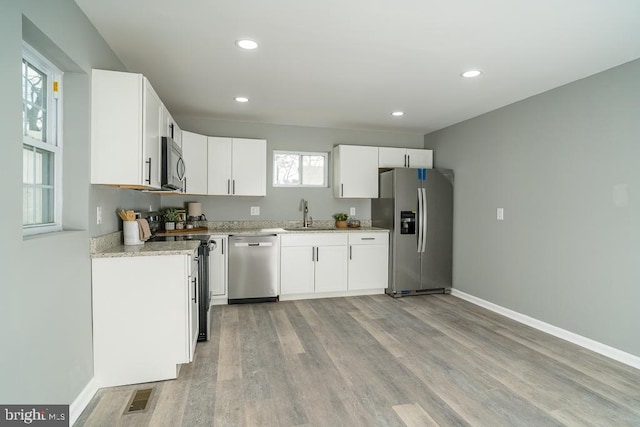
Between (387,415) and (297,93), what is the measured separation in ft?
9.60

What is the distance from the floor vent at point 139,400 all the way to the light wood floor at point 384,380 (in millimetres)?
40

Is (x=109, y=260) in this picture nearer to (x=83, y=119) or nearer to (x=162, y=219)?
(x=83, y=119)

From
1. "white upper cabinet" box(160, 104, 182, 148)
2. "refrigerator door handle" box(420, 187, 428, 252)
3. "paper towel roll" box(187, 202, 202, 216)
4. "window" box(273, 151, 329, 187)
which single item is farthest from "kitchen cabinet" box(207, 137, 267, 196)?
"refrigerator door handle" box(420, 187, 428, 252)

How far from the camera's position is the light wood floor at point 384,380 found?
77.2 inches

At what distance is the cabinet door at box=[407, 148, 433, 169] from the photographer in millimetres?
5027

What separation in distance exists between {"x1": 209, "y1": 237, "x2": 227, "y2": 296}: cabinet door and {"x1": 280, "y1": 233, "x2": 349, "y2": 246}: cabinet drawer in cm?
72

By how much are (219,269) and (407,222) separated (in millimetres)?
2503

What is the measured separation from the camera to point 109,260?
2.21m

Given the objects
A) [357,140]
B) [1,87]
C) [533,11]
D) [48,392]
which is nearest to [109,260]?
[48,392]

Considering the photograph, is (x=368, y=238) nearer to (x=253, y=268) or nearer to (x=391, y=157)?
(x=391, y=157)

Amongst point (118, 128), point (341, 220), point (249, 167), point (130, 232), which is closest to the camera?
point (118, 128)

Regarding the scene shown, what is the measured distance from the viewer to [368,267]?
4609 mm

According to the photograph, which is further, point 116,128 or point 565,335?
point 565,335

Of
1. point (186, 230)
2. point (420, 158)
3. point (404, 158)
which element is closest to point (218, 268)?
point (186, 230)
